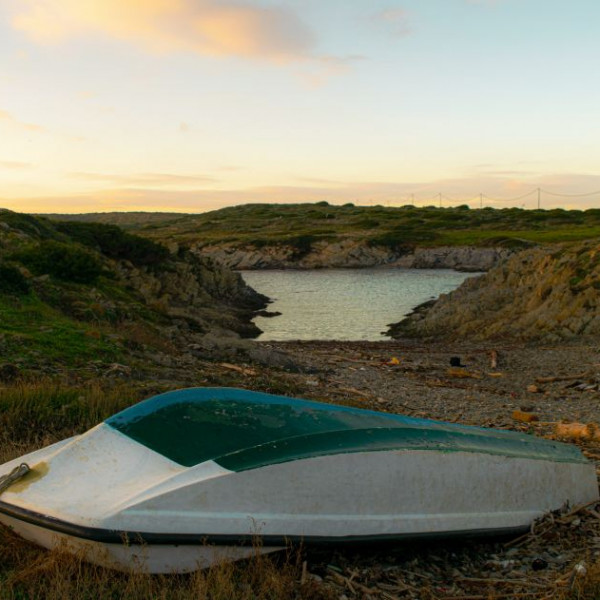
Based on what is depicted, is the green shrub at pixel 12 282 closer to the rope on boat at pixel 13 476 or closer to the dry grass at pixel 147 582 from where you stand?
the rope on boat at pixel 13 476

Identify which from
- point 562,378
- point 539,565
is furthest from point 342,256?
point 539,565

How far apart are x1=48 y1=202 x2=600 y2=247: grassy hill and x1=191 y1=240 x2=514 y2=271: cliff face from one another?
2.17m

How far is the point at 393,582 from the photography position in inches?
178

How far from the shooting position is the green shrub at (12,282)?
1593 cm

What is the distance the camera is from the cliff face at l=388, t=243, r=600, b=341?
23.6 m

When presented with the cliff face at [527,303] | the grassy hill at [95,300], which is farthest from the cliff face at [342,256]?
the cliff face at [527,303]

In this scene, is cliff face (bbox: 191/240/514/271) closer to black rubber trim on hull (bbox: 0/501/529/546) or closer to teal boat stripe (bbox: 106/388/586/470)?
teal boat stripe (bbox: 106/388/586/470)

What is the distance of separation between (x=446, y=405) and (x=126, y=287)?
1536 centimetres

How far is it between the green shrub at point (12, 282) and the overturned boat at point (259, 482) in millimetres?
11577

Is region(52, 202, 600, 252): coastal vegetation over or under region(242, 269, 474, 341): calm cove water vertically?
over

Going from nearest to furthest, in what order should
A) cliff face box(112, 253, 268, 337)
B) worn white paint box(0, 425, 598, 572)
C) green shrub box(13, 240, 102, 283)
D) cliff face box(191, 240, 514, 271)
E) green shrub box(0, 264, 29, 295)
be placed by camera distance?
worn white paint box(0, 425, 598, 572) < green shrub box(0, 264, 29, 295) < green shrub box(13, 240, 102, 283) < cliff face box(112, 253, 268, 337) < cliff face box(191, 240, 514, 271)

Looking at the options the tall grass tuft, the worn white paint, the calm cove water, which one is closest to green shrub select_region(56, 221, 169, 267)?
the calm cove water

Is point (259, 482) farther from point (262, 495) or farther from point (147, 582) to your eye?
point (147, 582)

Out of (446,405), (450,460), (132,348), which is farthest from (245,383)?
(450,460)
